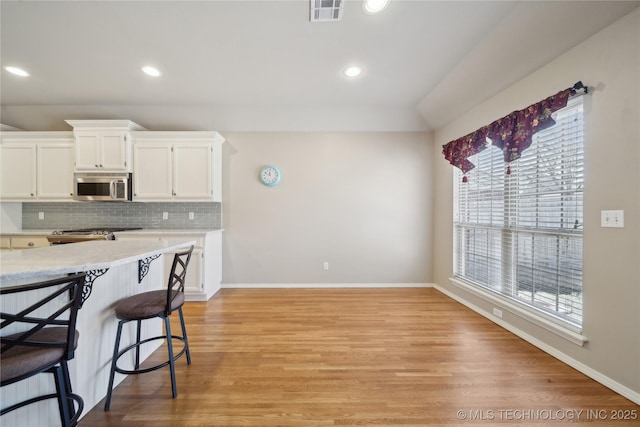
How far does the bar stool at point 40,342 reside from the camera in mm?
826

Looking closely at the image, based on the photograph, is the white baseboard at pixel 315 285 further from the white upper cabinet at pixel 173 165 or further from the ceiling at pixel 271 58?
the ceiling at pixel 271 58

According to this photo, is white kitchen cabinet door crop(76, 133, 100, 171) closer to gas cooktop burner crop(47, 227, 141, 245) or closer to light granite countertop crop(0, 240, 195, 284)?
gas cooktop burner crop(47, 227, 141, 245)

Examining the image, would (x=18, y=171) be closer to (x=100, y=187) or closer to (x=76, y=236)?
(x=100, y=187)

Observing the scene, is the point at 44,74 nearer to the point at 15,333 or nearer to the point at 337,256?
the point at 15,333

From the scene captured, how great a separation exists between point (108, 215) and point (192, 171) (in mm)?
1486

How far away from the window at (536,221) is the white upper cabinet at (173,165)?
342 centimetres

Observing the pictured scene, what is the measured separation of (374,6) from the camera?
1.76 metres

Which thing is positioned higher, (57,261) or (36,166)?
(36,166)

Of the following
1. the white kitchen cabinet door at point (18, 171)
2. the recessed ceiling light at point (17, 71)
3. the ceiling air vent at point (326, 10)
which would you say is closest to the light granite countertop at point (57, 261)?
the ceiling air vent at point (326, 10)

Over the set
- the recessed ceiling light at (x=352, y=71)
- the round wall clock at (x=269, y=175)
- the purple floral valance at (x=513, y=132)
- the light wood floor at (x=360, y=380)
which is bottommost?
the light wood floor at (x=360, y=380)

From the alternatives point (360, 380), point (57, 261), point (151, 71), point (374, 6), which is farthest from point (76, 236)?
point (374, 6)

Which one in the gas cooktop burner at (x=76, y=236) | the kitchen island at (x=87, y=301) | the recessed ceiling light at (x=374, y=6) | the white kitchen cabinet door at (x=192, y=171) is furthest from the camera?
the white kitchen cabinet door at (x=192, y=171)

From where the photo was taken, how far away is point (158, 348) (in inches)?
79.9

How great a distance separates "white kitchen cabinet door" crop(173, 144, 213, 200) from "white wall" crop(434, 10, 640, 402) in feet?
12.1
